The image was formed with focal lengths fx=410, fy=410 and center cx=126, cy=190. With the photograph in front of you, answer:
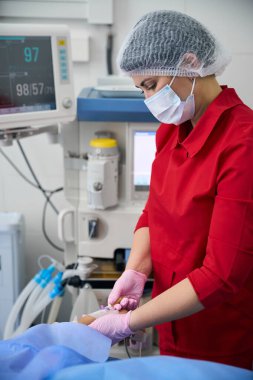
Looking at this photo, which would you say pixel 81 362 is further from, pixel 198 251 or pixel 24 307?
pixel 24 307

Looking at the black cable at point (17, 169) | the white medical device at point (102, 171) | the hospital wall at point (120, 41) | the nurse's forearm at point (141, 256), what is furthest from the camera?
the black cable at point (17, 169)

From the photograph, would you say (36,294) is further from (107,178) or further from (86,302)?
(107,178)

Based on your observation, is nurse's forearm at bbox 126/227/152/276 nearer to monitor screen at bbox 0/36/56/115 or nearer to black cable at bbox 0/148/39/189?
monitor screen at bbox 0/36/56/115

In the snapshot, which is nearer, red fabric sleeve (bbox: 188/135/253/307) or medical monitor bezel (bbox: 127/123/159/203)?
red fabric sleeve (bbox: 188/135/253/307)

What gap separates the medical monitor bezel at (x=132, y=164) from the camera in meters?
1.41

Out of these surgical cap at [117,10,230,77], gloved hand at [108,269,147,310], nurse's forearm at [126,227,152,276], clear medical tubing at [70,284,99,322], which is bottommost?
clear medical tubing at [70,284,99,322]

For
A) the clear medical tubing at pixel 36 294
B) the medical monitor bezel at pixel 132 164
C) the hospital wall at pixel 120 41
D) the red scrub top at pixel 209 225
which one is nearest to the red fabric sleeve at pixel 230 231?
the red scrub top at pixel 209 225

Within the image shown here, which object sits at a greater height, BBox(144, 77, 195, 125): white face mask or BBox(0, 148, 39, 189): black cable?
BBox(144, 77, 195, 125): white face mask

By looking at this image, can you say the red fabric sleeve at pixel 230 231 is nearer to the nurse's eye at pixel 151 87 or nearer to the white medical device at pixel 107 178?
the nurse's eye at pixel 151 87

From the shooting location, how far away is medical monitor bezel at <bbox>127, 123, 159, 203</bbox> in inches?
55.5

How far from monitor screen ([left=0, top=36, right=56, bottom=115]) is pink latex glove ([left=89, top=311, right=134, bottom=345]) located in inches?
25.8

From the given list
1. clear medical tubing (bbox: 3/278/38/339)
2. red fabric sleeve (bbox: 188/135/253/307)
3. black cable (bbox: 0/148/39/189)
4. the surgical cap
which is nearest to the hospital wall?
black cable (bbox: 0/148/39/189)

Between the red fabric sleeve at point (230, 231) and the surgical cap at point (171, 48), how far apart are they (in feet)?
0.76

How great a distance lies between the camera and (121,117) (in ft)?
4.54
